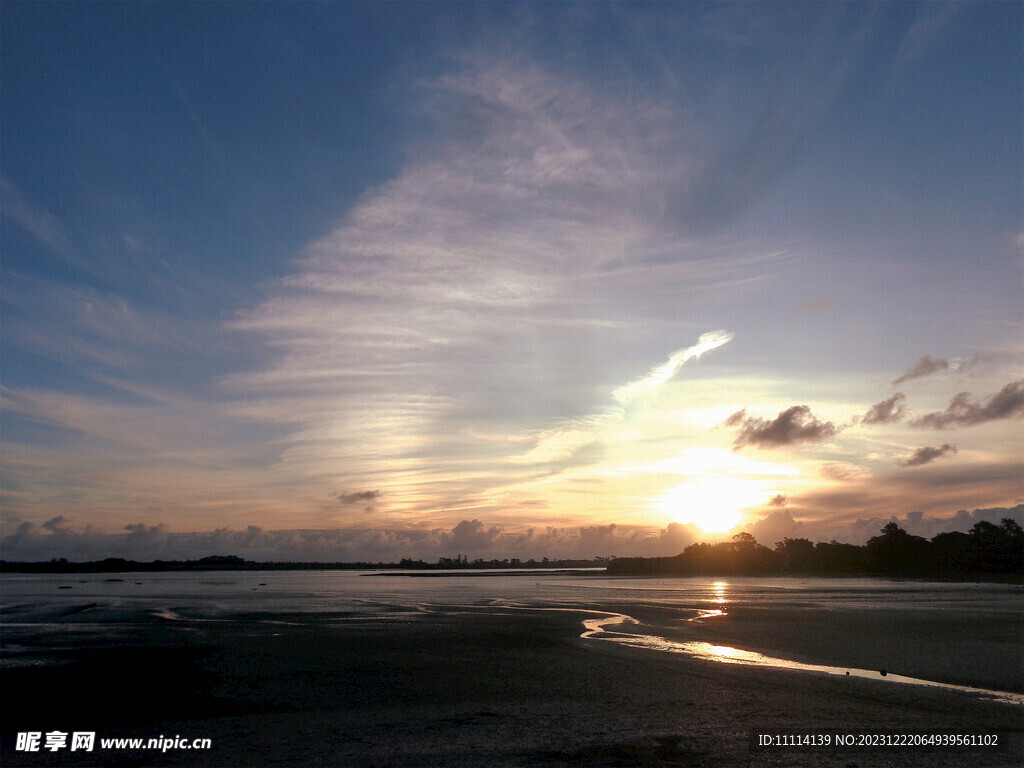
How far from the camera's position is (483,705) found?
17.5 meters

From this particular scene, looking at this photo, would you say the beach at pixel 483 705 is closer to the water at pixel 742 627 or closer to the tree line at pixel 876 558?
the water at pixel 742 627

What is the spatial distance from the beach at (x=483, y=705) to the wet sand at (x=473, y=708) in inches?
2.6

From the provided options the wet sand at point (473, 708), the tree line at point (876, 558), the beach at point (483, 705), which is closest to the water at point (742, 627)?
the beach at point (483, 705)

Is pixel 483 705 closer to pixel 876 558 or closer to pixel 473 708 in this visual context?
pixel 473 708

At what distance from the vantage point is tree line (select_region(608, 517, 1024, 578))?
120938 mm

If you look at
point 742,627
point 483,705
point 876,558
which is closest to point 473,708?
point 483,705

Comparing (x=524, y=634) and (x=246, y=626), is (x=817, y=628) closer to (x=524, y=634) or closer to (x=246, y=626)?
(x=524, y=634)

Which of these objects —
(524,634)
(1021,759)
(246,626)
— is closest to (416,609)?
(246,626)

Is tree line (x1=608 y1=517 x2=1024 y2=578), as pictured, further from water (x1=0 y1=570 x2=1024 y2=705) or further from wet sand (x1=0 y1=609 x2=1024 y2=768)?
wet sand (x1=0 y1=609 x2=1024 y2=768)

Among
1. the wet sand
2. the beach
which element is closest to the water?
the beach

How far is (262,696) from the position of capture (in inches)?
738

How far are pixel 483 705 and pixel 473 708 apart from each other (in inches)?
17.0

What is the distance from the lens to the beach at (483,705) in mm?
13328

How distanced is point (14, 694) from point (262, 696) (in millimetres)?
A: 7317
